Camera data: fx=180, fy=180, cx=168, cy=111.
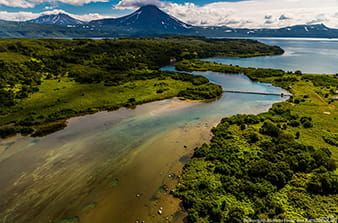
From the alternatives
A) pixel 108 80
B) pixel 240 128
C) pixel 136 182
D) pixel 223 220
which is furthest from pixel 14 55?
pixel 223 220

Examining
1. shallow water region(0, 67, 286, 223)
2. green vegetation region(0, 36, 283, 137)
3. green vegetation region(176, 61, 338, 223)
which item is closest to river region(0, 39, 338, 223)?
shallow water region(0, 67, 286, 223)

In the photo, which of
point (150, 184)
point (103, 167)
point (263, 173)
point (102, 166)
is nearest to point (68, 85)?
point (102, 166)

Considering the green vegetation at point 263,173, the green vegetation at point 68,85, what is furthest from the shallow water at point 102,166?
the green vegetation at point 68,85

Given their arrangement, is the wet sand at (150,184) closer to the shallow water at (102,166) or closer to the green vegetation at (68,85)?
the shallow water at (102,166)

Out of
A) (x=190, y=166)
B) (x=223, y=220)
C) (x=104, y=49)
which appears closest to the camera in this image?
(x=223, y=220)

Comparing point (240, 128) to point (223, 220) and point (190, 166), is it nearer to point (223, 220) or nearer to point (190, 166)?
point (190, 166)

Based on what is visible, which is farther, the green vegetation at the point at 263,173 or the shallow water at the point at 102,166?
the shallow water at the point at 102,166

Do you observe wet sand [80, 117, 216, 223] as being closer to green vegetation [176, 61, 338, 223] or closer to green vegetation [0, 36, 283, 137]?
green vegetation [176, 61, 338, 223]
